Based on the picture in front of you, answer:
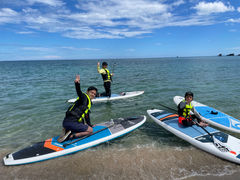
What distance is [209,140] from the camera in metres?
4.97

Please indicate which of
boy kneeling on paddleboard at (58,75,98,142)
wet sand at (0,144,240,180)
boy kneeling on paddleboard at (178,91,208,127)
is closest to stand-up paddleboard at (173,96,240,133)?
boy kneeling on paddleboard at (178,91,208,127)

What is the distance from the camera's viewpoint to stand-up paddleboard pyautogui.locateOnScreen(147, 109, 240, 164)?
445 centimetres

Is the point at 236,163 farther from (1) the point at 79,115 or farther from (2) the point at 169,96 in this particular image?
(2) the point at 169,96

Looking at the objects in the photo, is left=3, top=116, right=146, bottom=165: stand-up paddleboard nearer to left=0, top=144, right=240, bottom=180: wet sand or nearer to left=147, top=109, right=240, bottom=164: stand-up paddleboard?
left=0, top=144, right=240, bottom=180: wet sand

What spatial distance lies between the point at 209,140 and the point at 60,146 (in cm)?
484

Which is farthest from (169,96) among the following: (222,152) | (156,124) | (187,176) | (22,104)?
(22,104)

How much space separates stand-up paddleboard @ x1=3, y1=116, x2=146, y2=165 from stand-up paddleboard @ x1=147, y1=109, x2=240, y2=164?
174 centimetres

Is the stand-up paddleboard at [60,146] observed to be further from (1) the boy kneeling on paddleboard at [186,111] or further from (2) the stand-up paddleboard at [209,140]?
(1) the boy kneeling on paddleboard at [186,111]

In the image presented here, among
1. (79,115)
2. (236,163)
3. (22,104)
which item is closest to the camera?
(236,163)

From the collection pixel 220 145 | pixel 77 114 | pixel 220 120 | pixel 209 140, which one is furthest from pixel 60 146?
pixel 220 120

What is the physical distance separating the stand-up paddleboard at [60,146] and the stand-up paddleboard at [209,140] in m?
1.74

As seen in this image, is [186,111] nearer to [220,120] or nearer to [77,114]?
[220,120]

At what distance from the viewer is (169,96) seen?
11.8 metres

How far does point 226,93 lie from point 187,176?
1050 centimetres
